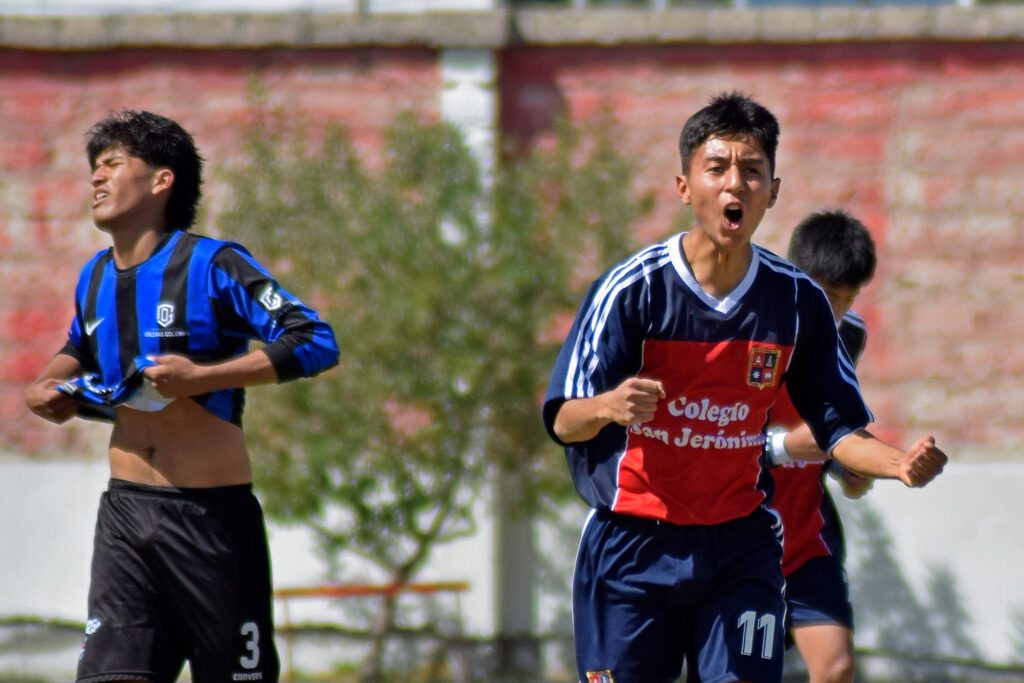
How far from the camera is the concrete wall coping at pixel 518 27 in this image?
8.19 m

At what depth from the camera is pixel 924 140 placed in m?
8.22

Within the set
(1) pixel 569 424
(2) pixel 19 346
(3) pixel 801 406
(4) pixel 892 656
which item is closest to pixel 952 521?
(4) pixel 892 656

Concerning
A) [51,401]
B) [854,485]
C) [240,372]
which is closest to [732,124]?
[240,372]

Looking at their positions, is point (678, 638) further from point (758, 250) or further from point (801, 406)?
point (758, 250)

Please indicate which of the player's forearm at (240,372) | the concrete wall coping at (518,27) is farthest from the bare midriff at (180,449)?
the concrete wall coping at (518,27)

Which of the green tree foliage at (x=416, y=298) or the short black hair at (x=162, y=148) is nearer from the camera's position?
the short black hair at (x=162, y=148)

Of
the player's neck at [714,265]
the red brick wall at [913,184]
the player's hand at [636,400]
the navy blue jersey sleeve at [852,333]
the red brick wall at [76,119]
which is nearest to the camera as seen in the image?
the player's hand at [636,400]

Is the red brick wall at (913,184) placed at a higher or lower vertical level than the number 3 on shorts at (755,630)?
higher

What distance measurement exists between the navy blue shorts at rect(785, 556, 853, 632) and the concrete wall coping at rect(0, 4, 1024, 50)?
14.6 feet

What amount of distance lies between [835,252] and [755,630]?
1886 millimetres

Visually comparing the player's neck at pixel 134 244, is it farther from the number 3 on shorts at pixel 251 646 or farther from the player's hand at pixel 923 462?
the player's hand at pixel 923 462

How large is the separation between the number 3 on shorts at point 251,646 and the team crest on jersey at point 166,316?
93cm

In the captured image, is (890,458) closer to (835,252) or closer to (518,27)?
(835,252)

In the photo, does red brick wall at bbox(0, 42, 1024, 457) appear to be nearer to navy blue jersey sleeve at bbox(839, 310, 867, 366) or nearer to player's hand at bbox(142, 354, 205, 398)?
navy blue jersey sleeve at bbox(839, 310, 867, 366)
